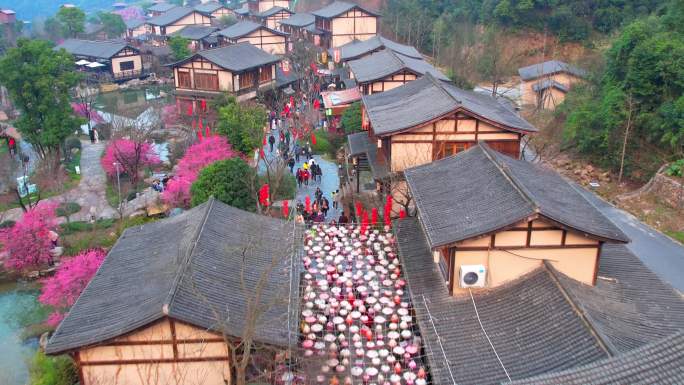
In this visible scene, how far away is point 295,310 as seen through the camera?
48.8 feet

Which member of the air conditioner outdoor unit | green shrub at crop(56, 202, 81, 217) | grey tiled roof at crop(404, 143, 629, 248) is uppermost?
grey tiled roof at crop(404, 143, 629, 248)

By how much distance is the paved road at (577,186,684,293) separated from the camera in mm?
19938

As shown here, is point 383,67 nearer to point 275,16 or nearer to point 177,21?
point 275,16

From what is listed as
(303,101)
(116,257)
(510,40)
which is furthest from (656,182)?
(510,40)

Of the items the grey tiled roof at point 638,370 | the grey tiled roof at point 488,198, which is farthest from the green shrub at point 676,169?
the grey tiled roof at point 638,370

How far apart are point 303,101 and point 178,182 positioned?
1938 centimetres

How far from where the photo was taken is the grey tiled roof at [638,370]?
354 inches

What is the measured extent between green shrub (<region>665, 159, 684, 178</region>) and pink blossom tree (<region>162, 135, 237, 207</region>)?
20085mm

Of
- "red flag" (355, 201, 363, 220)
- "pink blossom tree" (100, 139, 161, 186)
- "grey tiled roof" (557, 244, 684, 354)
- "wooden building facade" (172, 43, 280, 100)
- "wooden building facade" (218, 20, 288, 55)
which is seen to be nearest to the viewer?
"grey tiled roof" (557, 244, 684, 354)

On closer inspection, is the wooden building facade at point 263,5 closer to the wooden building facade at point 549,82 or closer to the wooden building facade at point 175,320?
the wooden building facade at point 549,82

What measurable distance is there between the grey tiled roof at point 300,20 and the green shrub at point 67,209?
44011 mm

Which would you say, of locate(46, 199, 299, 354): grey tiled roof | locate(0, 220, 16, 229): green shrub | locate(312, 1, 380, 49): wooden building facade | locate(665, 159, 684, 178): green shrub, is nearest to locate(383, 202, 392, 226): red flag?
locate(46, 199, 299, 354): grey tiled roof

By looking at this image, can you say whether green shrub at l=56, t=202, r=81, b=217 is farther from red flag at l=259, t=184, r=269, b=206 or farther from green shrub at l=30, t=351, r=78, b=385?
green shrub at l=30, t=351, r=78, b=385

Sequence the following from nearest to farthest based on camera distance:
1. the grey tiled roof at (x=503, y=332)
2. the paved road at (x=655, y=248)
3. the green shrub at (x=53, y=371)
→ the grey tiled roof at (x=503, y=332) < the green shrub at (x=53, y=371) < the paved road at (x=655, y=248)
